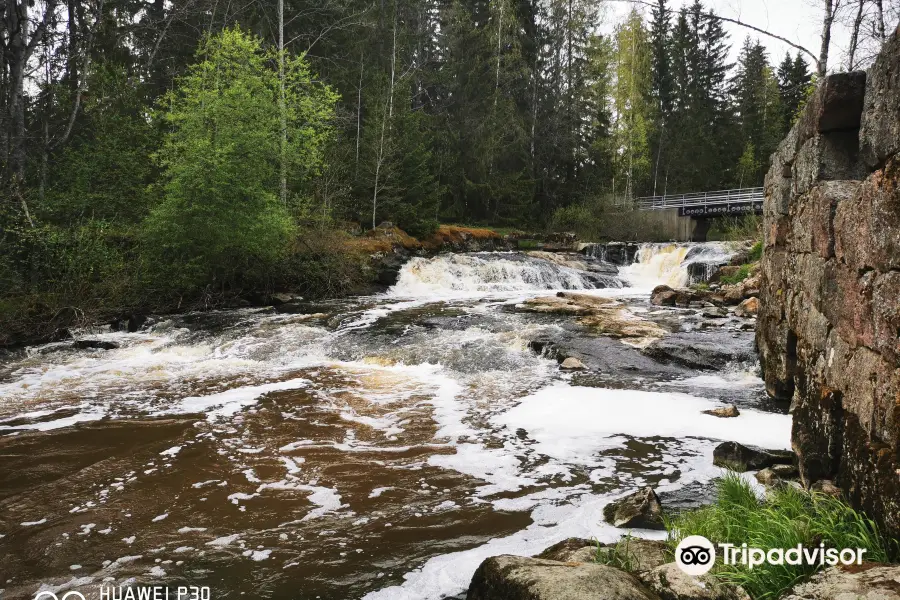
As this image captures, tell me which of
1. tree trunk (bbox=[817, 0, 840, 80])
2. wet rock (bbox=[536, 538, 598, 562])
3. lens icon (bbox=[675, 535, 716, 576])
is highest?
tree trunk (bbox=[817, 0, 840, 80])

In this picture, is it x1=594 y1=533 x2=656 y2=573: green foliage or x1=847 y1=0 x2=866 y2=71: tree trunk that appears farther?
x1=847 y1=0 x2=866 y2=71: tree trunk

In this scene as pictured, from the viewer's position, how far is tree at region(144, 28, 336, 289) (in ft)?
44.6

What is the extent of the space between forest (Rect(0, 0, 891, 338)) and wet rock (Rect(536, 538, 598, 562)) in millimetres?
8602

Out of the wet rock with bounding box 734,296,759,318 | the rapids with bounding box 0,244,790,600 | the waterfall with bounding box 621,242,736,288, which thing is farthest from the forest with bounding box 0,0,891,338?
the waterfall with bounding box 621,242,736,288

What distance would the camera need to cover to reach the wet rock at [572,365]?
30.2ft

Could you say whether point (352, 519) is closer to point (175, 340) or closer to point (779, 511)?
point (779, 511)

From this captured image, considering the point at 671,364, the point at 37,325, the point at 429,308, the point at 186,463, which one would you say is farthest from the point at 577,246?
the point at 186,463

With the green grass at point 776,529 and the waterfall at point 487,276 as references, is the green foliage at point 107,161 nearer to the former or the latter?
the waterfall at point 487,276

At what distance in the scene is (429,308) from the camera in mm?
15172

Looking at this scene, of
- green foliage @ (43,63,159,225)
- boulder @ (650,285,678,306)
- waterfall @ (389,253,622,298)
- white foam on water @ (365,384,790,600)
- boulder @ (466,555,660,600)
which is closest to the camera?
boulder @ (466,555,660,600)

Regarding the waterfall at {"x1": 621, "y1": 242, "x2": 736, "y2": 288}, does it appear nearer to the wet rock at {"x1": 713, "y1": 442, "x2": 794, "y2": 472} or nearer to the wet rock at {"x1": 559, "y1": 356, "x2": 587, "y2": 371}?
the wet rock at {"x1": 559, "y1": 356, "x2": 587, "y2": 371}

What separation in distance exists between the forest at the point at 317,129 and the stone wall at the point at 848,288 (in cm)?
514

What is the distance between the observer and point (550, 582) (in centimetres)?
268

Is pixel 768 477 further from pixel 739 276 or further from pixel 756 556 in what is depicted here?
pixel 739 276
